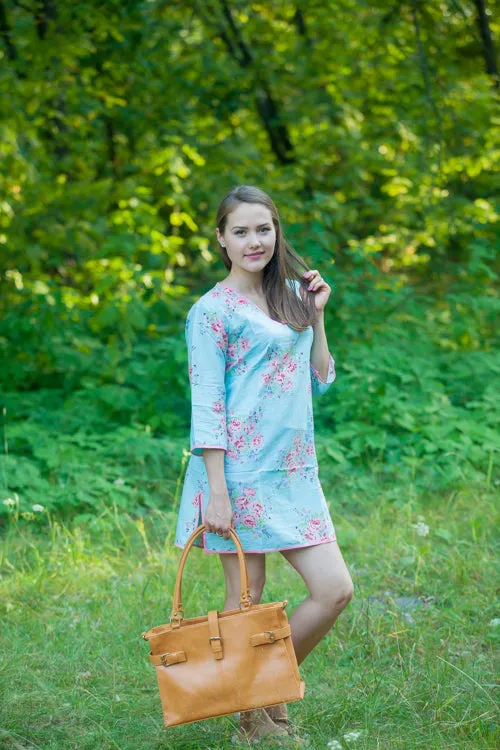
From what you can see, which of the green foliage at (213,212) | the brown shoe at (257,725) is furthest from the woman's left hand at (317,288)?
the green foliage at (213,212)

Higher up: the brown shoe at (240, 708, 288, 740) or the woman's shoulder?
the woman's shoulder

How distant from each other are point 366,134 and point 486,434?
462 cm

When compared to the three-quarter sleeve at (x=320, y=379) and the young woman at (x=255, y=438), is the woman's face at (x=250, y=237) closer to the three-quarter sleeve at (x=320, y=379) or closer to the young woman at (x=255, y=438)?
the young woman at (x=255, y=438)

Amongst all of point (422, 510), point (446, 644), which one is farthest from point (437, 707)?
point (422, 510)

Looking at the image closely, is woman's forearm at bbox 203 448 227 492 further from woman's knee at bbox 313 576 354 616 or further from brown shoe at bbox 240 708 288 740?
brown shoe at bbox 240 708 288 740

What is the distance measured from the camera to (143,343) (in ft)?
22.1

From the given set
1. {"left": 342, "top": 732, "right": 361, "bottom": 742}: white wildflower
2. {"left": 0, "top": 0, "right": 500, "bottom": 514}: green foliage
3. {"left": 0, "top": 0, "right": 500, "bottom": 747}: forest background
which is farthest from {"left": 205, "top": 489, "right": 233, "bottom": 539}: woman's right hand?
{"left": 0, "top": 0, "right": 500, "bottom": 514}: green foliage

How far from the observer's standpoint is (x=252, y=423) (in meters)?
2.63

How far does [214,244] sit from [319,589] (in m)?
6.80

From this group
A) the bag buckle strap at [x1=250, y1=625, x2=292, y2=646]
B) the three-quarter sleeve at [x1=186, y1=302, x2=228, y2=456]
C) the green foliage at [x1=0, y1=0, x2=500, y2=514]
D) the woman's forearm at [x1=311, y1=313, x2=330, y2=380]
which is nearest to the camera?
the bag buckle strap at [x1=250, y1=625, x2=292, y2=646]

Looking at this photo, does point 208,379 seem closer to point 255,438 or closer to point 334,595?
point 255,438

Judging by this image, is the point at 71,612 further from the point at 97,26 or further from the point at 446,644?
the point at 97,26

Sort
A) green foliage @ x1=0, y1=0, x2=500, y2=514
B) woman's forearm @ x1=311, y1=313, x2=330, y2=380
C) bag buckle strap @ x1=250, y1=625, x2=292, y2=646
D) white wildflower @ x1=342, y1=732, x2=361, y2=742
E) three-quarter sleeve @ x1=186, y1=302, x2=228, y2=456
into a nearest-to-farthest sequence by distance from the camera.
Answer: bag buckle strap @ x1=250, y1=625, x2=292, y2=646 → three-quarter sleeve @ x1=186, y1=302, x2=228, y2=456 → white wildflower @ x1=342, y1=732, x2=361, y2=742 → woman's forearm @ x1=311, y1=313, x2=330, y2=380 → green foliage @ x1=0, y1=0, x2=500, y2=514

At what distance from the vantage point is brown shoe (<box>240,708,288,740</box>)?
8.98 ft
